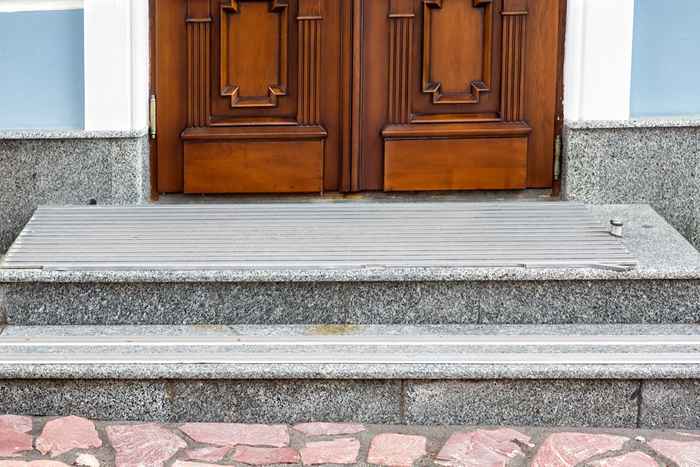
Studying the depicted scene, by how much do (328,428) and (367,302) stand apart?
553 mm

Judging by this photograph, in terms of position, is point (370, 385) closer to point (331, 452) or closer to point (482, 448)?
point (331, 452)

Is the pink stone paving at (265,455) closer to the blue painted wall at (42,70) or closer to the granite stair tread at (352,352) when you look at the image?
the granite stair tread at (352,352)

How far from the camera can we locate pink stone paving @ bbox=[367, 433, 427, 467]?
9.31 feet

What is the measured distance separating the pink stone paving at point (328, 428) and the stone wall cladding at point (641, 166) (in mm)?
1592

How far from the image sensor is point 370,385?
3078 mm

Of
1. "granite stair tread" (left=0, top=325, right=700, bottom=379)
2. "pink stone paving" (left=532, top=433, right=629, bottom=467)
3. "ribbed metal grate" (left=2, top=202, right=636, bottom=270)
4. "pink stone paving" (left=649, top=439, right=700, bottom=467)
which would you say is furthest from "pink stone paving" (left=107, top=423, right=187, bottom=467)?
"pink stone paving" (left=649, top=439, right=700, bottom=467)

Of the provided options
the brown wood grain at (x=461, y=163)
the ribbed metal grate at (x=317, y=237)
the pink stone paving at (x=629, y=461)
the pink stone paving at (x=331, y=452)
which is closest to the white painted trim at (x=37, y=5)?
the ribbed metal grate at (x=317, y=237)

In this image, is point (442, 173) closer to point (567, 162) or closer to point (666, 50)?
point (567, 162)

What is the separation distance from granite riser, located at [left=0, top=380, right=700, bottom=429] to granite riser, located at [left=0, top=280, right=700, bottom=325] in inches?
16.9

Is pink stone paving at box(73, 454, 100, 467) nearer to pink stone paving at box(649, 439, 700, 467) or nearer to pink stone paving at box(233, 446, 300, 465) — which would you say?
pink stone paving at box(233, 446, 300, 465)

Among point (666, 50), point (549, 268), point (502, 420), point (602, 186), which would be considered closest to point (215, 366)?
point (502, 420)

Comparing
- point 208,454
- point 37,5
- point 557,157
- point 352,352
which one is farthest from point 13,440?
point 557,157

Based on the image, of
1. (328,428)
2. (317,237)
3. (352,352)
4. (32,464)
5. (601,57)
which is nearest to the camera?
(32,464)

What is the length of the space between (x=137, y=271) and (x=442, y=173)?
1410 millimetres
